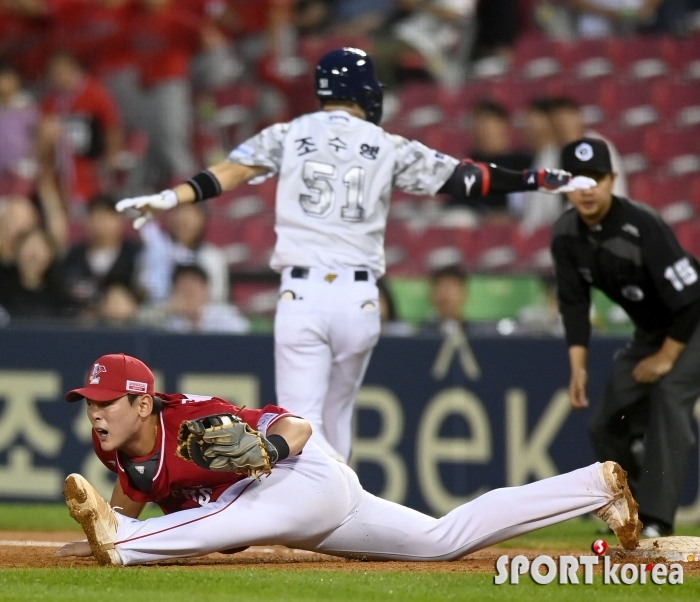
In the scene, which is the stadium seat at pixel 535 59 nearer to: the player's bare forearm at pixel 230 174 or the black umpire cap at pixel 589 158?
the black umpire cap at pixel 589 158

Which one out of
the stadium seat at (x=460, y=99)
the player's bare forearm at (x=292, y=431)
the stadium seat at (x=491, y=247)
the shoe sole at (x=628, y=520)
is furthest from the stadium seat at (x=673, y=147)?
the player's bare forearm at (x=292, y=431)

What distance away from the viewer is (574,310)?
7.27 m

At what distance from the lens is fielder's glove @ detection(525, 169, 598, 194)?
6.81 m

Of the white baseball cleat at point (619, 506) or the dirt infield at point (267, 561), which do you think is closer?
the white baseball cleat at point (619, 506)

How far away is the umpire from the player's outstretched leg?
1149 millimetres

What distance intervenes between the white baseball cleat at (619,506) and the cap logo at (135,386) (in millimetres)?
1928

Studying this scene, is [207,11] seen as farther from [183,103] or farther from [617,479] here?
[617,479]

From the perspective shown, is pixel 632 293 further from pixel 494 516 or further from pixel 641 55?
pixel 641 55

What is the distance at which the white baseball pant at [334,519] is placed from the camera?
5.39 metres

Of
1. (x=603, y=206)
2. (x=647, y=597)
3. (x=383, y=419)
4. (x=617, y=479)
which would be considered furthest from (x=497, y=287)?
(x=647, y=597)

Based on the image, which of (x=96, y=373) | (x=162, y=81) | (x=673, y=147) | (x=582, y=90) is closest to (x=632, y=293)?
(x=96, y=373)

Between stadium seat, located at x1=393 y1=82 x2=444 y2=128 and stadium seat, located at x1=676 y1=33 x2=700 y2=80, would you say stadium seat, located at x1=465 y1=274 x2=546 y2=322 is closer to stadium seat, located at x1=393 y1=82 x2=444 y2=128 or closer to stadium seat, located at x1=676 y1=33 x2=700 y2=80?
stadium seat, located at x1=393 y1=82 x2=444 y2=128

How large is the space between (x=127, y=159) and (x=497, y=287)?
460 centimetres

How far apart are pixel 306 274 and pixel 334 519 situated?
1636 mm
